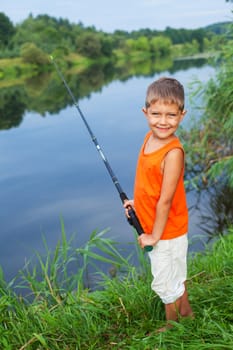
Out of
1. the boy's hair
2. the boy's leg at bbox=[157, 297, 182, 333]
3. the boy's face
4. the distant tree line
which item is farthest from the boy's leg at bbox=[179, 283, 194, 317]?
the distant tree line

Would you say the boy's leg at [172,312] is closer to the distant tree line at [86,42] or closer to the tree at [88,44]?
the distant tree line at [86,42]

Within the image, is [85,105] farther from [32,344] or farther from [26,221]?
[32,344]

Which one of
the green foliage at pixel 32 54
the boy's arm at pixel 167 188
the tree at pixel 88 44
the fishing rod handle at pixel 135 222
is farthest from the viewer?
the tree at pixel 88 44

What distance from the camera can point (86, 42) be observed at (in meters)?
46.1

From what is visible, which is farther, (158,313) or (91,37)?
(91,37)

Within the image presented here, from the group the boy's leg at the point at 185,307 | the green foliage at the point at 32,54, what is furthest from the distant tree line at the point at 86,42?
the boy's leg at the point at 185,307

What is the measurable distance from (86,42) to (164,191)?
153ft

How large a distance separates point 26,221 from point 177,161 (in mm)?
7499

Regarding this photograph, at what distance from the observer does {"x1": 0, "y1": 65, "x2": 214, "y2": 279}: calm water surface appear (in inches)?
311

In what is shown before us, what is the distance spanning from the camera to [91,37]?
4616cm

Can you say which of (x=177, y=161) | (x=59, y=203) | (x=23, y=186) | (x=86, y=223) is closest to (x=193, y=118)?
(x=86, y=223)

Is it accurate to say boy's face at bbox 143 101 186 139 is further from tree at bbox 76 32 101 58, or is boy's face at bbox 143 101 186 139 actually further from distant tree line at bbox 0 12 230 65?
tree at bbox 76 32 101 58

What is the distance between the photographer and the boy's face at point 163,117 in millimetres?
1890

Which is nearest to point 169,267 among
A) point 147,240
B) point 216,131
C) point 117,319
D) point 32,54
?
point 147,240
